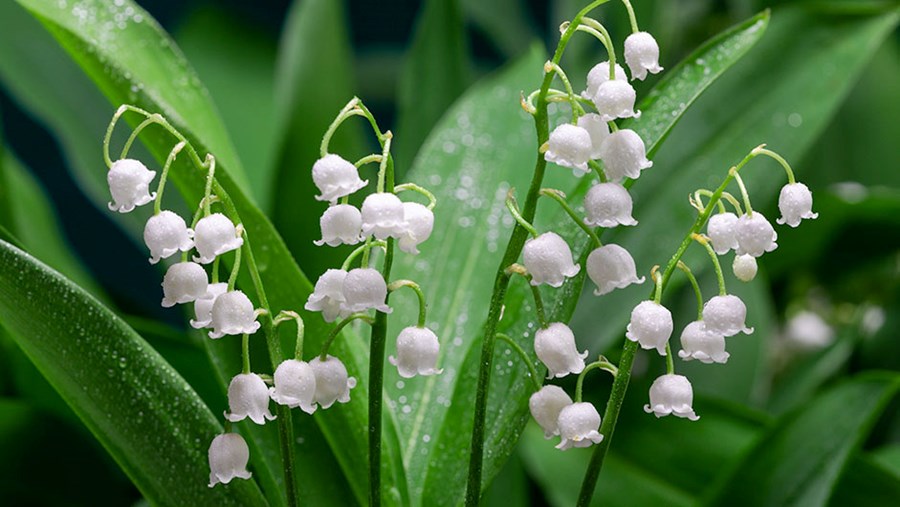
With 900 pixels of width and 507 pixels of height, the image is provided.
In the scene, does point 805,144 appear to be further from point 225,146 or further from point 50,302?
point 50,302

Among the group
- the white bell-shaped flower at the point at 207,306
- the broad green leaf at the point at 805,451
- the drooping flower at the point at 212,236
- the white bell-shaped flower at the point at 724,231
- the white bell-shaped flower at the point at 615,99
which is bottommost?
the broad green leaf at the point at 805,451

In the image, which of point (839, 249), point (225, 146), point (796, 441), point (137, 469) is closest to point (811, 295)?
point (839, 249)

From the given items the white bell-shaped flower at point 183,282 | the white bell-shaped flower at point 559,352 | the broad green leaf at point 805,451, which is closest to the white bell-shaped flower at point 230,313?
the white bell-shaped flower at point 183,282

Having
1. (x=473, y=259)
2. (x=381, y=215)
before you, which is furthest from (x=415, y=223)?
(x=473, y=259)

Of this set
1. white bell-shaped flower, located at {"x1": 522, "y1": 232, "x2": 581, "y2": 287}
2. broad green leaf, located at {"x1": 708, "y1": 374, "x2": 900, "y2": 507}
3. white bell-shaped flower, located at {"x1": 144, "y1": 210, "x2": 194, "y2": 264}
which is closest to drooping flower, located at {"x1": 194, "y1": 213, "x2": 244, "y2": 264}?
white bell-shaped flower, located at {"x1": 144, "y1": 210, "x2": 194, "y2": 264}

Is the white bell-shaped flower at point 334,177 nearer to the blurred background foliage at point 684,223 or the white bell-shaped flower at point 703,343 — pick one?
the white bell-shaped flower at point 703,343

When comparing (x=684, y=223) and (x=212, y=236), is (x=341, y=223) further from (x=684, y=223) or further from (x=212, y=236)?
(x=684, y=223)

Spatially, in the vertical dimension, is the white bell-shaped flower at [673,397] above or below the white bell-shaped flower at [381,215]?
below
